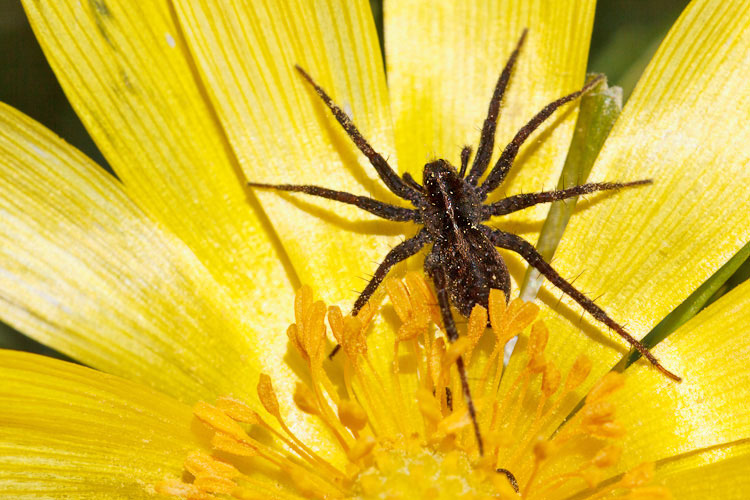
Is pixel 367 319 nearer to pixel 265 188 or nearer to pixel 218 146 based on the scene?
pixel 265 188

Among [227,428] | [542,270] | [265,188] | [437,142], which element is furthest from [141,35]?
[542,270]

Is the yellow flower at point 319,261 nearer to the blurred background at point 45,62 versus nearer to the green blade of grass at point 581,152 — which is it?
the green blade of grass at point 581,152

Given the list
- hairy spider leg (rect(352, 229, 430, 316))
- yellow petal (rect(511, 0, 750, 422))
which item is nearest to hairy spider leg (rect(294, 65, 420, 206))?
hairy spider leg (rect(352, 229, 430, 316))

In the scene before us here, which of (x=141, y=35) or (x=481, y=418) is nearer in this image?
(x=481, y=418)

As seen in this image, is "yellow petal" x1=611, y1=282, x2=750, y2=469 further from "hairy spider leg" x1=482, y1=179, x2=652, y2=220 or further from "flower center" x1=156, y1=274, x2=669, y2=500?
"hairy spider leg" x1=482, y1=179, x2=652, y2=220

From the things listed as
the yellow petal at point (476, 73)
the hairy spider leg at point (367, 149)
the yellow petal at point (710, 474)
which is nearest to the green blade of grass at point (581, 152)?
the yellow petal at point (476, 73)

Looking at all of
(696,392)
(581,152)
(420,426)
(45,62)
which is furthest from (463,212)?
(45,62)
